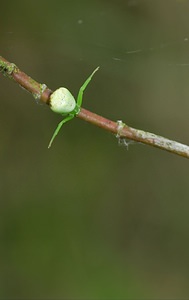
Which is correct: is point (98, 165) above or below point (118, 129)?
above

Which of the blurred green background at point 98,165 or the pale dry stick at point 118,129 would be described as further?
the blurred green background at point 98,165

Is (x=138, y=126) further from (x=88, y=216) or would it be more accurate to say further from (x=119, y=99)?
(x=88, y=216)

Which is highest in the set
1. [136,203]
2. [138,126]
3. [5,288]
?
[138,126]

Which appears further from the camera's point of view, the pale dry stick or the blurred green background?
the blurred green background

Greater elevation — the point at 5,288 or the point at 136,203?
the point at 136,203

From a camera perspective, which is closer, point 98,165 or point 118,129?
point 118,129

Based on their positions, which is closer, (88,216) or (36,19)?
(36,19)

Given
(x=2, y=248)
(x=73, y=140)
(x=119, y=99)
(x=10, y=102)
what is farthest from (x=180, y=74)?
(x=2, y=248)
